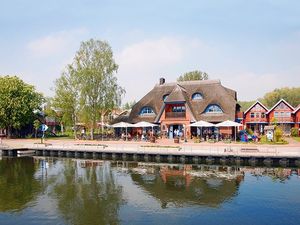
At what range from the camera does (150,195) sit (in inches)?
891

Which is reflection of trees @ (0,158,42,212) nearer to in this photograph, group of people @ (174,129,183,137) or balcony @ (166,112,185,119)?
group of people @ (174,129,183,137)

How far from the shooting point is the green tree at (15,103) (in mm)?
60312

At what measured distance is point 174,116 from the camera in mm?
52125

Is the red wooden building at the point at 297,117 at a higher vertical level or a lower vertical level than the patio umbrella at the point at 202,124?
higher

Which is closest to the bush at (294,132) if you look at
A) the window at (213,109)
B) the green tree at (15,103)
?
the window at (213,109)

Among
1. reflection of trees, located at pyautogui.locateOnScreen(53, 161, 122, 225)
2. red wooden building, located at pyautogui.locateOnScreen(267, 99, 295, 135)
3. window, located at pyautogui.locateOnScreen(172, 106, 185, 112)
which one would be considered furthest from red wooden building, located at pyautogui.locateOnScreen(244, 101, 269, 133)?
reflection of trees, located at pyautogui.locateOnScreen(53, 161, 122, 225)

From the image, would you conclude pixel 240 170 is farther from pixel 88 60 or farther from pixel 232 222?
pixel 88 60

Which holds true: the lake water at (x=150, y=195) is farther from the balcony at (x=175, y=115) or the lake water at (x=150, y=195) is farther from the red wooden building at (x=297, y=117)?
the red wooden building at (x=297, y=117)

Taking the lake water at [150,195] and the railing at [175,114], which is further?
the railing at [175,114]

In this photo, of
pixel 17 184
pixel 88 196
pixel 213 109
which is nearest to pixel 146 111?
pixel 213 109

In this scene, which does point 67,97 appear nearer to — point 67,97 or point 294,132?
point 67,97

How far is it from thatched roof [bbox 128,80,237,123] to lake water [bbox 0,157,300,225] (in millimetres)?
17817

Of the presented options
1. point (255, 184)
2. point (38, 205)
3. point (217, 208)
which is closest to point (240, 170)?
point (255, 184)

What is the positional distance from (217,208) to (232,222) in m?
2.38
